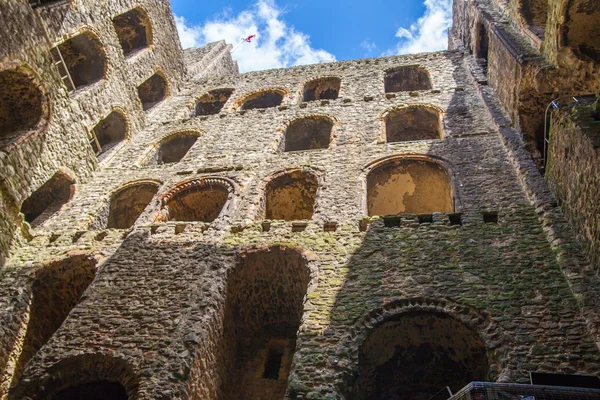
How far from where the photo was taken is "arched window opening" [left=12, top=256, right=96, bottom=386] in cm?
818

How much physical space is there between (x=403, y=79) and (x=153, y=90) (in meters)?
8.71

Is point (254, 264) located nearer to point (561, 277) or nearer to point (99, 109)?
point (561, 277)

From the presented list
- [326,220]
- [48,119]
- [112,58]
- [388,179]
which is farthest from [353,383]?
[112,58]

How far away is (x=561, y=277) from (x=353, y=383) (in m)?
3.04

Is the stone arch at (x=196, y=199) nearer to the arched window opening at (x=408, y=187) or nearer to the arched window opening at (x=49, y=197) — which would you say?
the arched window opening at (x=49, y=197)

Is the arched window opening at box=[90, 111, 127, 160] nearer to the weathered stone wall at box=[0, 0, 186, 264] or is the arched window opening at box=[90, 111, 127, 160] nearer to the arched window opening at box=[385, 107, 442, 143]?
the weathered stone wall at box=[0, 0, 186, 264]

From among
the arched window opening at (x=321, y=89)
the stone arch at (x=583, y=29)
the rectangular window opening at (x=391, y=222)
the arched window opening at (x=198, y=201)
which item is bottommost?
the rectangular window opening at (x=391, y=222)

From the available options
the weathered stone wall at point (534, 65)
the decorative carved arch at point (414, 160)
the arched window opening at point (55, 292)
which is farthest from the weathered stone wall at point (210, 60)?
the arched window opening at point (55, 292)

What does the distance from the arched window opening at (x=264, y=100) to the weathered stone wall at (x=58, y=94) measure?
3.44 m

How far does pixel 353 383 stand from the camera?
543 cm

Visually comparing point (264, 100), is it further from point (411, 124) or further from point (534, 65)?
point (534, 65)

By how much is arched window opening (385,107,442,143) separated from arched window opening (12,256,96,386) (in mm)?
7692

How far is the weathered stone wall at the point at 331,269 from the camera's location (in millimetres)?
5590

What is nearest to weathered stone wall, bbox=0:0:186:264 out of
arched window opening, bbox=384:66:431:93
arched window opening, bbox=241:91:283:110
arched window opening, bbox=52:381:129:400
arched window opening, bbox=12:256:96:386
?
arched window opening, bbox=12:256:96:386
